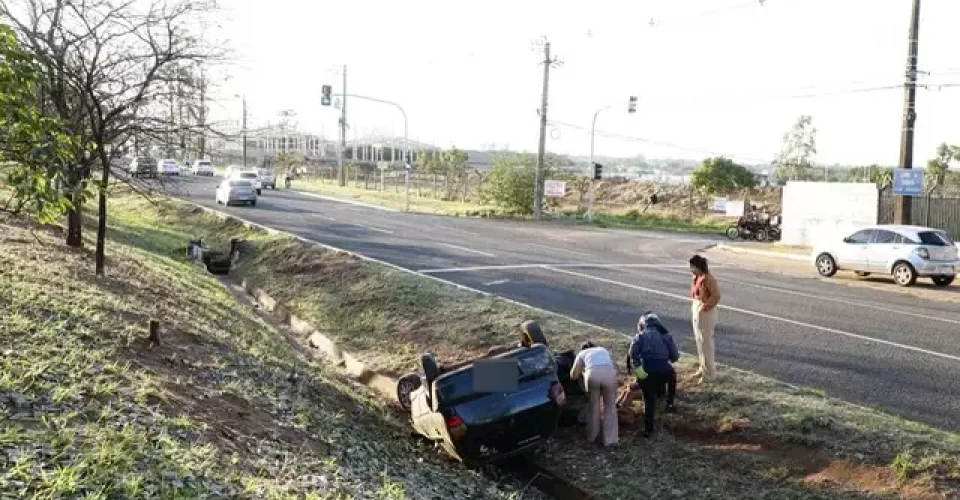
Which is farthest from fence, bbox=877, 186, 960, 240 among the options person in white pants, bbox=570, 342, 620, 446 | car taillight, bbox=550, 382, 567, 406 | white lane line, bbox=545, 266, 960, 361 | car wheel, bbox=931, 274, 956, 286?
car taillight, bbox=550, 382, 567, 406

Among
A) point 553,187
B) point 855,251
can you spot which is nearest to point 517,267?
point 855,251

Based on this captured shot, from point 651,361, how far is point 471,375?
6.17ft

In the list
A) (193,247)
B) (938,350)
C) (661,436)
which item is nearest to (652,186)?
(193,247)

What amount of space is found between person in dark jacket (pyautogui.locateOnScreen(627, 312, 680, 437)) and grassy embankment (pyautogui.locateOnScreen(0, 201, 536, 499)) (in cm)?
159

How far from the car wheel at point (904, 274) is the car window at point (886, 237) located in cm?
67

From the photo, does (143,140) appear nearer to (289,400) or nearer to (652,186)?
(289,400)

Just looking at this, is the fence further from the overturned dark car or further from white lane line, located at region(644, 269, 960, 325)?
the overturned dark car

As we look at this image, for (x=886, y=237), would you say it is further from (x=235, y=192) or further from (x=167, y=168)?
(x=235, y=192)

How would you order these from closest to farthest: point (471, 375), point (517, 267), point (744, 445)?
point (471, 375)
point (744, 445)
point (517, 267)

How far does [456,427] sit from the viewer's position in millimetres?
7301

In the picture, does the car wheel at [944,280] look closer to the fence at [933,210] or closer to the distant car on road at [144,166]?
the fence at [933,210]

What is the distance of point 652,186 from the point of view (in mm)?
67938

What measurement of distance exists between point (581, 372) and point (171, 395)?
3.92 metres

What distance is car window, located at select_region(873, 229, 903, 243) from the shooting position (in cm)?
2036
